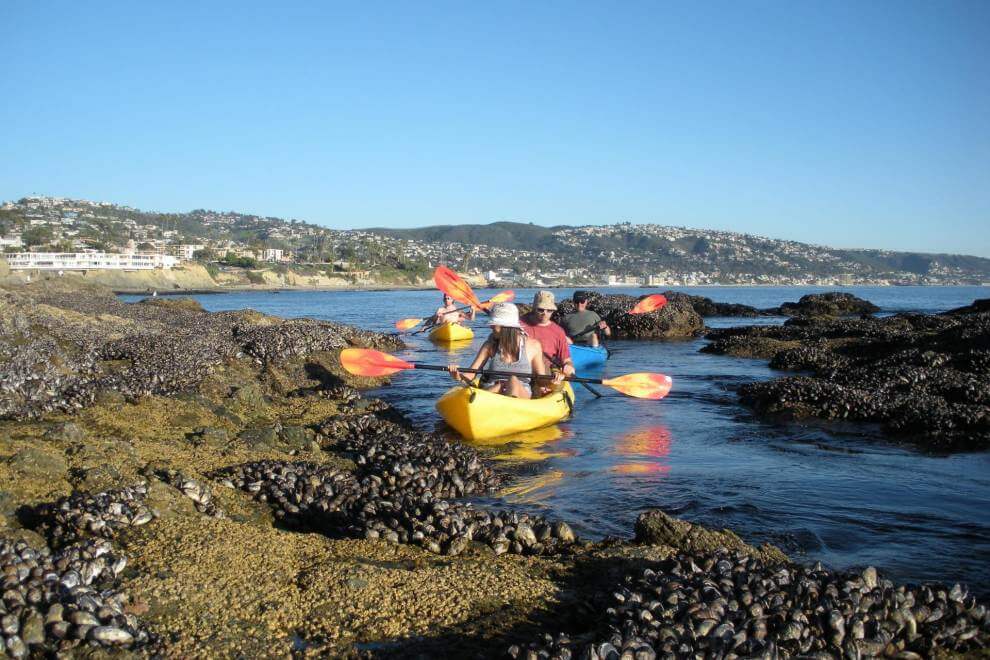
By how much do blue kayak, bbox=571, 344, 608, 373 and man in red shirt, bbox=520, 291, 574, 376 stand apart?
4.53 metres

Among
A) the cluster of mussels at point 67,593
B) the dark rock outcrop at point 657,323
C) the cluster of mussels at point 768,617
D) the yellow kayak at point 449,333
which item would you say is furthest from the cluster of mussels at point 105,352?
the dark rock outcrop at point 657,323

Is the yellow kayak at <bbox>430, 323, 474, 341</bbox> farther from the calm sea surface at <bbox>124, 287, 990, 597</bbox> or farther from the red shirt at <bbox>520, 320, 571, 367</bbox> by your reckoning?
the red shirt at <bbox>520, 320, 571, 367</bbox>

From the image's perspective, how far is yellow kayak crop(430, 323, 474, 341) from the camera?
24.4m

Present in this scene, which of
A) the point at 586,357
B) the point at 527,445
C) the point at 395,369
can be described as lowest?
the point at 527,445

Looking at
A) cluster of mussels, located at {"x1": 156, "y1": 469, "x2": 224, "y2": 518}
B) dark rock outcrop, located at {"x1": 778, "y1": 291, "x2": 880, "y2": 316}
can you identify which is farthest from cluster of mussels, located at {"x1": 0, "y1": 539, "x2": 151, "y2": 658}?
dark rock outcrop, located at {"x1": 778, "y1": 291, "x2": 880, "y2": 316}

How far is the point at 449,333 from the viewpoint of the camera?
2448cm

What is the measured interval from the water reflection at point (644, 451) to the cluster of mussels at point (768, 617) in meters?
4.09

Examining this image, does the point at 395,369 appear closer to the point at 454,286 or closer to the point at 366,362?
the point at 366,362

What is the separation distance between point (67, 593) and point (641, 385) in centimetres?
964

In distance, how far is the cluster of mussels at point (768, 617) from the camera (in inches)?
136

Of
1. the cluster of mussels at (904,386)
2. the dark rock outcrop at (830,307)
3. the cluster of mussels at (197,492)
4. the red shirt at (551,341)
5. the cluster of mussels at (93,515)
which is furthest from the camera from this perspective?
the dark rock outcrop at (830,307)

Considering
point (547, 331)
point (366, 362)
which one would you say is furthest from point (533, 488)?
point (366, 362)

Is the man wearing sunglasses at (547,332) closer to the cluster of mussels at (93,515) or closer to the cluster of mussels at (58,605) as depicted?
the cluster of mussels at (93,515)

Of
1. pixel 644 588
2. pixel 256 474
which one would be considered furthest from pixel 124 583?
pixel 644 588
